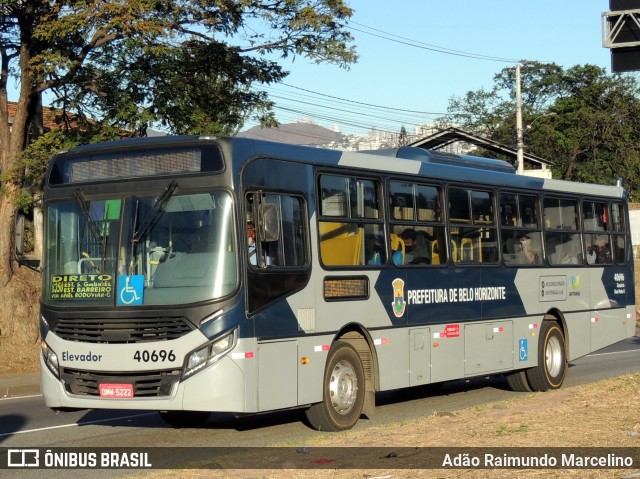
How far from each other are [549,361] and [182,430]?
686cm

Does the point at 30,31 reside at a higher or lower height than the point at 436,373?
higher

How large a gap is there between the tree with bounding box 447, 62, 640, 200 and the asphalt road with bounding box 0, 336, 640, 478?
56073 mm

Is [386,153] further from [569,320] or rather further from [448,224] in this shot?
[569,320]

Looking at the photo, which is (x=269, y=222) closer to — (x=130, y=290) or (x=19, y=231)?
(x=130, y=290)

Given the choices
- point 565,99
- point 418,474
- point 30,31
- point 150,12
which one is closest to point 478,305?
point 418,474

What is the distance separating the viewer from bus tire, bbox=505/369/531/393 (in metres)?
17.2

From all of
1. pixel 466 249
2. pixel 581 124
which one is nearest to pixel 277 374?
pixel 466 249

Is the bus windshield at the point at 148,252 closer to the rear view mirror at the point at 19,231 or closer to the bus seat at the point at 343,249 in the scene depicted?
the rear view mirror at the point at 19,231

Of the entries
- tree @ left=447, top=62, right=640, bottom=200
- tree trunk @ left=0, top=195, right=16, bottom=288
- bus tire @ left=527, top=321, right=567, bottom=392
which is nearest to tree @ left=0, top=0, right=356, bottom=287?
tree trunk @ left=0, top=195, right=16, bottom=288

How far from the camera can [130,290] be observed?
1109 cm

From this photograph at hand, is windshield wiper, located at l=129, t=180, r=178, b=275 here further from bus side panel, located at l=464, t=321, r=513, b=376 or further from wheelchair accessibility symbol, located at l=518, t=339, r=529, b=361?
wheelchair accessibility symbol, located at l=518, t=339, r=529, b=361

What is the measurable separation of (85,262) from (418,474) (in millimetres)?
4688

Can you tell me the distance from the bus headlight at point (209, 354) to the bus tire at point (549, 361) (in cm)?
750

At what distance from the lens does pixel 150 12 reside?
68.3 feet
